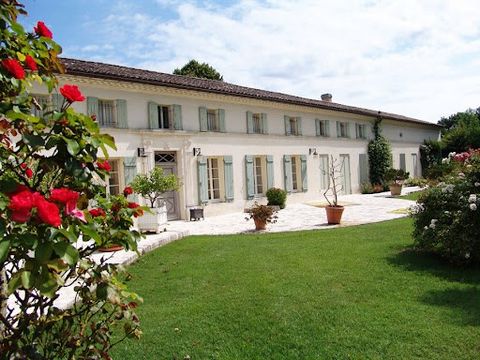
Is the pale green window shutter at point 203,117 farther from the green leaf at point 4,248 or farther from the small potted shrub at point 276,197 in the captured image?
the green leaf at point 4,248

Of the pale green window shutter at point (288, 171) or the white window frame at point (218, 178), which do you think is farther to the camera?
the pale green window shutter at point (288, 171)

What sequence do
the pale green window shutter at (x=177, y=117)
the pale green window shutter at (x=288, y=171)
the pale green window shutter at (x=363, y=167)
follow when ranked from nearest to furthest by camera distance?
1. the pale green window shutter at (x=177, y=117)
2. the pale green window shutter at (x=288, y=171)
3. the pale green window shutter at (x=363, y=167)

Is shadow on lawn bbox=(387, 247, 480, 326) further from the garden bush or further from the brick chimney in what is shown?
the brick chimney

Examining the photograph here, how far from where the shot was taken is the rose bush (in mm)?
1364

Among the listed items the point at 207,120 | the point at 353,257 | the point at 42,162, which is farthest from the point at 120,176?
the point at 42,162

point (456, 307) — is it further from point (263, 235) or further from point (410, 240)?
point (263, 235)

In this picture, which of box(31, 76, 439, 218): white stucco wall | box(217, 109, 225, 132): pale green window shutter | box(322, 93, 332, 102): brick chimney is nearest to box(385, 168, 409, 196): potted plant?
box(31, 76, 439, 218): white stucco wall

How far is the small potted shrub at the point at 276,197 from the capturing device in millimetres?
16625

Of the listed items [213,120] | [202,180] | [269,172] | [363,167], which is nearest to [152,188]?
[202,180]

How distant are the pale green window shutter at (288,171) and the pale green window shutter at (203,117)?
469 cm

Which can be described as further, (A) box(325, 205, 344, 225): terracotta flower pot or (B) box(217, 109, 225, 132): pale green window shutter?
(B) box(217, 109, 225, 132): pale green window shutter

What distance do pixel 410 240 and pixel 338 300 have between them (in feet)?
13.8

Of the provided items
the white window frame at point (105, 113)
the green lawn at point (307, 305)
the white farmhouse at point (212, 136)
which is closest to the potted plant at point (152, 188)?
the white farmhouse at point (212, 136)

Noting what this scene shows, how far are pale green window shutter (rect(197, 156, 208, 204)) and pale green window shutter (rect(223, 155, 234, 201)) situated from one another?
97cm
